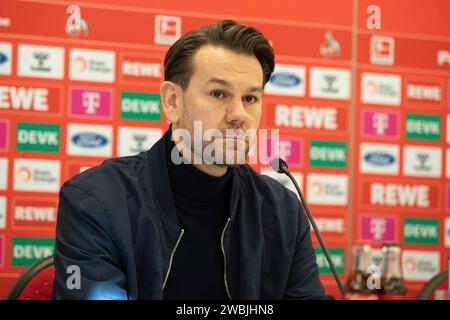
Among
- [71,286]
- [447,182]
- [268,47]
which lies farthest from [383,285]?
[447,182]

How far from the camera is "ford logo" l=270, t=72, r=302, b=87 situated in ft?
10.2

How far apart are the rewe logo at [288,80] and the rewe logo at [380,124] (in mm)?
364

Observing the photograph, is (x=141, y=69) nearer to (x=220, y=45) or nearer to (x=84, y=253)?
(x=220, y=45)

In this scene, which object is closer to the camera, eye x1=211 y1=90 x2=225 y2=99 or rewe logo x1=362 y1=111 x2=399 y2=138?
eye x1=211 y1=90 x2=225 y2=99

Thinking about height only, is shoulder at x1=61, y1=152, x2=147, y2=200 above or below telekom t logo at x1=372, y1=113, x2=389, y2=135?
below

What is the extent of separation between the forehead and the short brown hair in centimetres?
2

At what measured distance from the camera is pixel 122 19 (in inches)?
116

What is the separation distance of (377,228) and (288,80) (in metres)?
0.88

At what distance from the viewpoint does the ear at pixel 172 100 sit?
151 cm

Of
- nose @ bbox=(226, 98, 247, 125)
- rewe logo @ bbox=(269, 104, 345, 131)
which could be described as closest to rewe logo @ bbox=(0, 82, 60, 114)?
rewe logo @ bbox=(269, 104, 345, 131)

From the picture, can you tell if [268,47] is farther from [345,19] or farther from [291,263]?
[345,19]

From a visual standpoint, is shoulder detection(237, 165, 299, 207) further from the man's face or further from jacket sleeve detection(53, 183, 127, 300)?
jacket sleeve detection(53, 183, 127, 300)

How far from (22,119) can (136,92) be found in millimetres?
524

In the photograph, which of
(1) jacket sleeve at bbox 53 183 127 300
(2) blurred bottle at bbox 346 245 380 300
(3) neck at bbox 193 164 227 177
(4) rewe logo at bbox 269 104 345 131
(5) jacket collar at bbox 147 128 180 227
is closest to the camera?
(1) jacket sleeve at bbox 53 183 127 300
